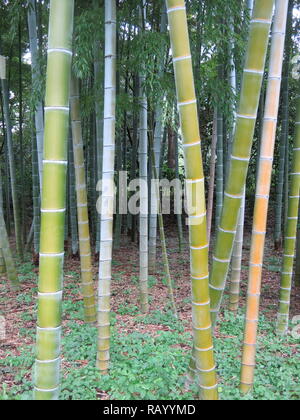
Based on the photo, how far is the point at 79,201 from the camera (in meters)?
2.84

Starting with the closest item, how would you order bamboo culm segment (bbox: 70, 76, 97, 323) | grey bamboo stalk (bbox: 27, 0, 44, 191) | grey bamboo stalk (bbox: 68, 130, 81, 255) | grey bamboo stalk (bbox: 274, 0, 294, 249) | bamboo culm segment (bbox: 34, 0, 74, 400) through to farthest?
bamboo culm segment (bbox: 34, 0, 74, 400)
bamboo culm segment (bbox: 70, 76, 97, 323)
grey bamboo stalk (bbox: 27, 0, 44, 191)
grey bamboo stalk (bbox: 274, 0, 294, 249)
grey bamboo stalk (bbox: 68, 130, 81, 255)

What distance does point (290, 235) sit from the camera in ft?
9.84

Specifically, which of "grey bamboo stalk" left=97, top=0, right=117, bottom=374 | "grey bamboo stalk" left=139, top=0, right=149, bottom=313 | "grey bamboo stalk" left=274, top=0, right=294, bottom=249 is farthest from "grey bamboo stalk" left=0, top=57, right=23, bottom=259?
"grey bamboo stalk" left=274, top=0, right=294, bottom=249

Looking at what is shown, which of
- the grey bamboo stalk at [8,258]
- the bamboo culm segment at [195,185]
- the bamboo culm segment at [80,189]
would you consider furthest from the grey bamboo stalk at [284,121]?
the grey bamboo stalk at [8,258]

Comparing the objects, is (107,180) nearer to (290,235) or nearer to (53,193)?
(53,193)

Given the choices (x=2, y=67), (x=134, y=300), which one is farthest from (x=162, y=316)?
(x=2, y=67)

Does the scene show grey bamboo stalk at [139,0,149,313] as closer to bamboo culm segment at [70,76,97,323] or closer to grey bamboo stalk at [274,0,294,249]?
bamboo culm segment at [70,76,97,323]

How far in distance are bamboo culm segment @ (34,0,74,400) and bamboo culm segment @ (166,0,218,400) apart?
1.50 ft

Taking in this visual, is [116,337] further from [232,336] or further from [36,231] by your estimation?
[36,231]

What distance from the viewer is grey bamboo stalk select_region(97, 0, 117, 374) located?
2.37 m

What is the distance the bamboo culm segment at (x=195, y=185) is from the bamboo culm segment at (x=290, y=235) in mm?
1465

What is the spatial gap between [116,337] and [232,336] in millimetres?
1030

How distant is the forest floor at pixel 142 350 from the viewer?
223 centimetres

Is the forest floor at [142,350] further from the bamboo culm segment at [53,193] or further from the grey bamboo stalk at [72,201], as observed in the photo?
the grey bamboo stalk at [72,201]
